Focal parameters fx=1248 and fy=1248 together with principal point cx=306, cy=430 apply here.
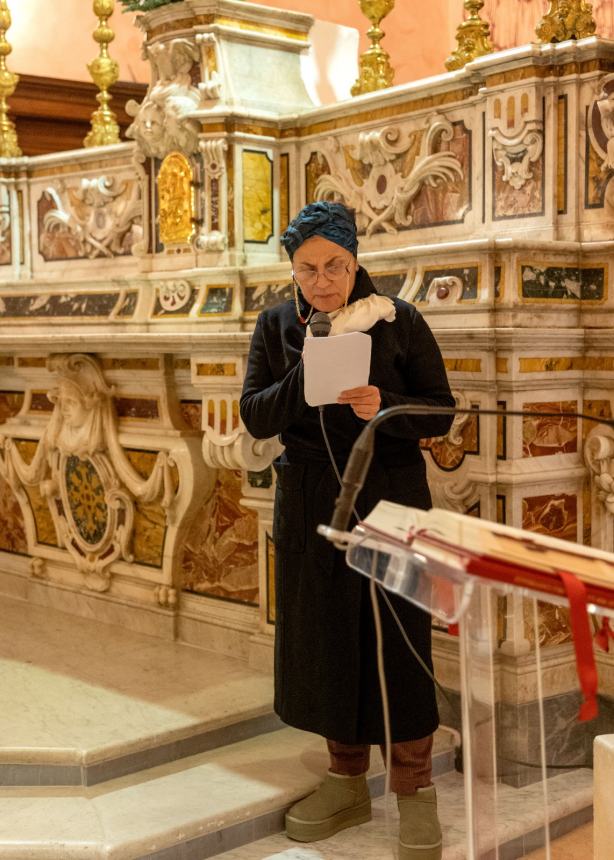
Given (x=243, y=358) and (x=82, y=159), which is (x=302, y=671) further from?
(x=82, y=159)

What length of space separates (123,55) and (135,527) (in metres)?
3.62

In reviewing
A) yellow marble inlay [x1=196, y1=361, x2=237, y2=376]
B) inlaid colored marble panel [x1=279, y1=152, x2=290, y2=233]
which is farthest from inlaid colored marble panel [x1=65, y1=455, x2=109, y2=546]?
inlaid colored marble panel [x1=279, y1=152, x2=290, y2=233]

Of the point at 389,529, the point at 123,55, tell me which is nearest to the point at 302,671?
the point at 389,529

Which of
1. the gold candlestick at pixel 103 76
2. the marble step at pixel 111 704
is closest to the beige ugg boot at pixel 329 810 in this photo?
the marble step at pixel 111 704

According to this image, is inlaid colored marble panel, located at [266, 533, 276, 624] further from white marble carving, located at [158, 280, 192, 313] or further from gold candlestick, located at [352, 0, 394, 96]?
gold candlestick, located at [352, 0, 394, 96]

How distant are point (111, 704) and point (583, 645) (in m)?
2.62

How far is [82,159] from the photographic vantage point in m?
5.65

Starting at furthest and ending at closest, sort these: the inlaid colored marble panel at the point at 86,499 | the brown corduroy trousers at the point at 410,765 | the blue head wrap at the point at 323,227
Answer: the inlaid colored marble panel at the point at 86,499 → the brown corduroy trousers at the point at 410,765 → the blue head wrap at the point at 323,227

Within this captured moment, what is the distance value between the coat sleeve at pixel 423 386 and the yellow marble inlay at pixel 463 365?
0.50 metres

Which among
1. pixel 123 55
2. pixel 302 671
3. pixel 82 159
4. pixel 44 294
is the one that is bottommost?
pixel 302 671

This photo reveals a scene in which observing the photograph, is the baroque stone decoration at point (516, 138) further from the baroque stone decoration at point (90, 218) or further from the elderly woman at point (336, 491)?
the baroque stone decoration at point (90, 218)

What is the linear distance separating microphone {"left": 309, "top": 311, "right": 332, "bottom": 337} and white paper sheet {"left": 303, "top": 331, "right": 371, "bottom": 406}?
8 cm

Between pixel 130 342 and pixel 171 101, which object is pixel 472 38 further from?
pixel 130 342

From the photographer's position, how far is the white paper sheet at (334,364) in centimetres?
302
